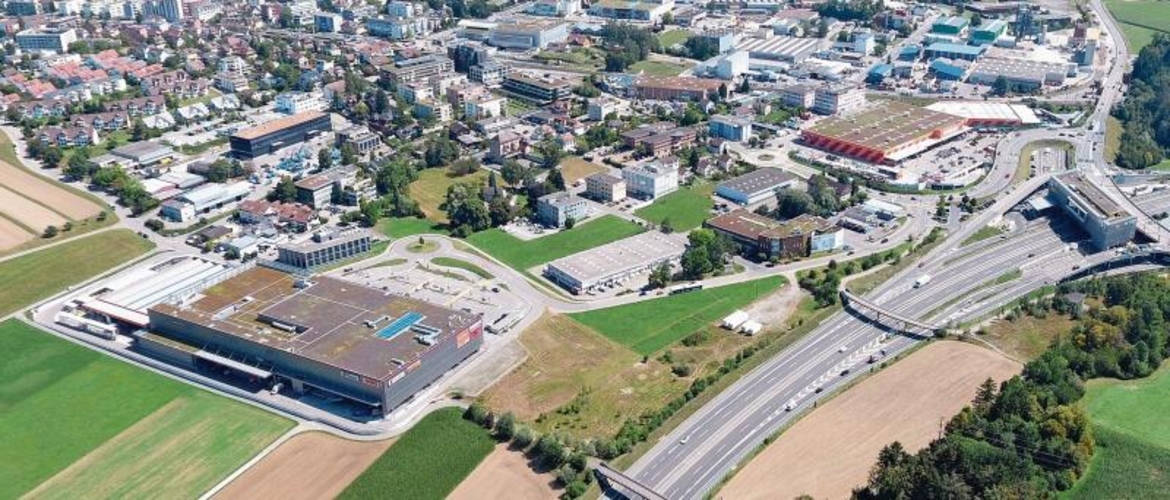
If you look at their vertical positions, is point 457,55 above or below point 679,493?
above

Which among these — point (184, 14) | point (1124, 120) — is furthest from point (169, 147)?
point (1124, 120)

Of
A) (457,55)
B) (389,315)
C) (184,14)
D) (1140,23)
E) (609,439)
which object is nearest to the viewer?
(609,439)

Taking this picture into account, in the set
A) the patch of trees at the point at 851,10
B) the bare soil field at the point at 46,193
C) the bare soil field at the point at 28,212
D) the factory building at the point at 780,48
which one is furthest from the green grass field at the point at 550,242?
the patch of trees at the point at 851,10

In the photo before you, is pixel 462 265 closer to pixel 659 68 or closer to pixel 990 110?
pixel 990 110

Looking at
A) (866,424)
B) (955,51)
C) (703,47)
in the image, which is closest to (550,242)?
(866,424)

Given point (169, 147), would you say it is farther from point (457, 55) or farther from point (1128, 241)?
point (1128, 241)

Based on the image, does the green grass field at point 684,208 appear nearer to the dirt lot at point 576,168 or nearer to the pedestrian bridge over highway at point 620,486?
the dirt lot at point 576,168
